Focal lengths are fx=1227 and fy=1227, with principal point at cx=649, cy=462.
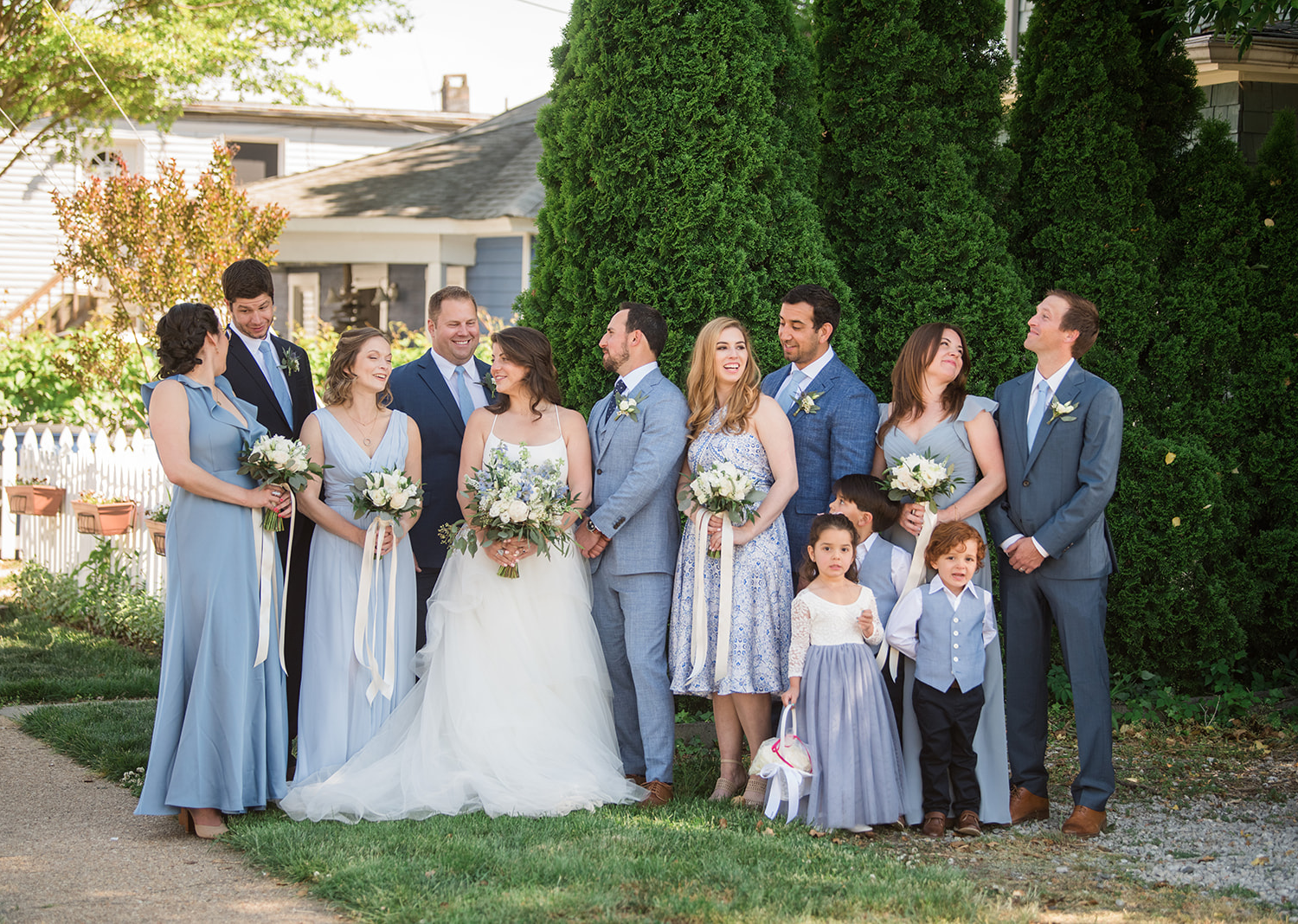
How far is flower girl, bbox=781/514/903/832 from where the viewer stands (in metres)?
5.27

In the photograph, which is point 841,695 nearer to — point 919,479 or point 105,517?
point 919,479

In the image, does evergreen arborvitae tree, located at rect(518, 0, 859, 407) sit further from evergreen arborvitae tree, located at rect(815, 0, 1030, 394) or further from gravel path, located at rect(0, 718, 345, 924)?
gravel path, located at rect(0, 718, 345, 924)

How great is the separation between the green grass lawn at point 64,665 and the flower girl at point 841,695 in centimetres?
477

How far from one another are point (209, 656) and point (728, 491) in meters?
2.34

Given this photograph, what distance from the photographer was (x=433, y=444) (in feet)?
20.7

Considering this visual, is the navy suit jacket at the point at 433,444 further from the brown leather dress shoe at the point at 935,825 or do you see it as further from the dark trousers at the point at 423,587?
the brown leather dress shoe at the point at 935,825

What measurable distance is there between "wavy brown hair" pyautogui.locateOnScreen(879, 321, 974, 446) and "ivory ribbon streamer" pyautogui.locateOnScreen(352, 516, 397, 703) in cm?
237

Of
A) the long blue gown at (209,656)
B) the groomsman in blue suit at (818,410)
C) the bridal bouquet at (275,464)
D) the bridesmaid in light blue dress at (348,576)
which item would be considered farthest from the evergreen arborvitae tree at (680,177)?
the long blue gown at (209,656)

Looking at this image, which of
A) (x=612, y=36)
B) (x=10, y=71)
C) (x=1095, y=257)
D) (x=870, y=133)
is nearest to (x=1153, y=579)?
(x=1095, y=257)

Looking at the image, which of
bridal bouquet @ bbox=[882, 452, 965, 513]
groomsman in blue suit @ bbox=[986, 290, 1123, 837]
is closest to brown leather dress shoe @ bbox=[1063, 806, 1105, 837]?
groomsman in blue suit @ bbox=[986, 290, 1123, 837]

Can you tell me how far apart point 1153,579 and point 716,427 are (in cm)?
333

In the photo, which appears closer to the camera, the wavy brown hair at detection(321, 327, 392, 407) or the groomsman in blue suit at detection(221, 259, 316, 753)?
the wavy brown hair at detection(321, 327, 392, 407)

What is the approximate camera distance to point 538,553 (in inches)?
225

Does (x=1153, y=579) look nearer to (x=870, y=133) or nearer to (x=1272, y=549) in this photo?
(x=1272, y=549)
